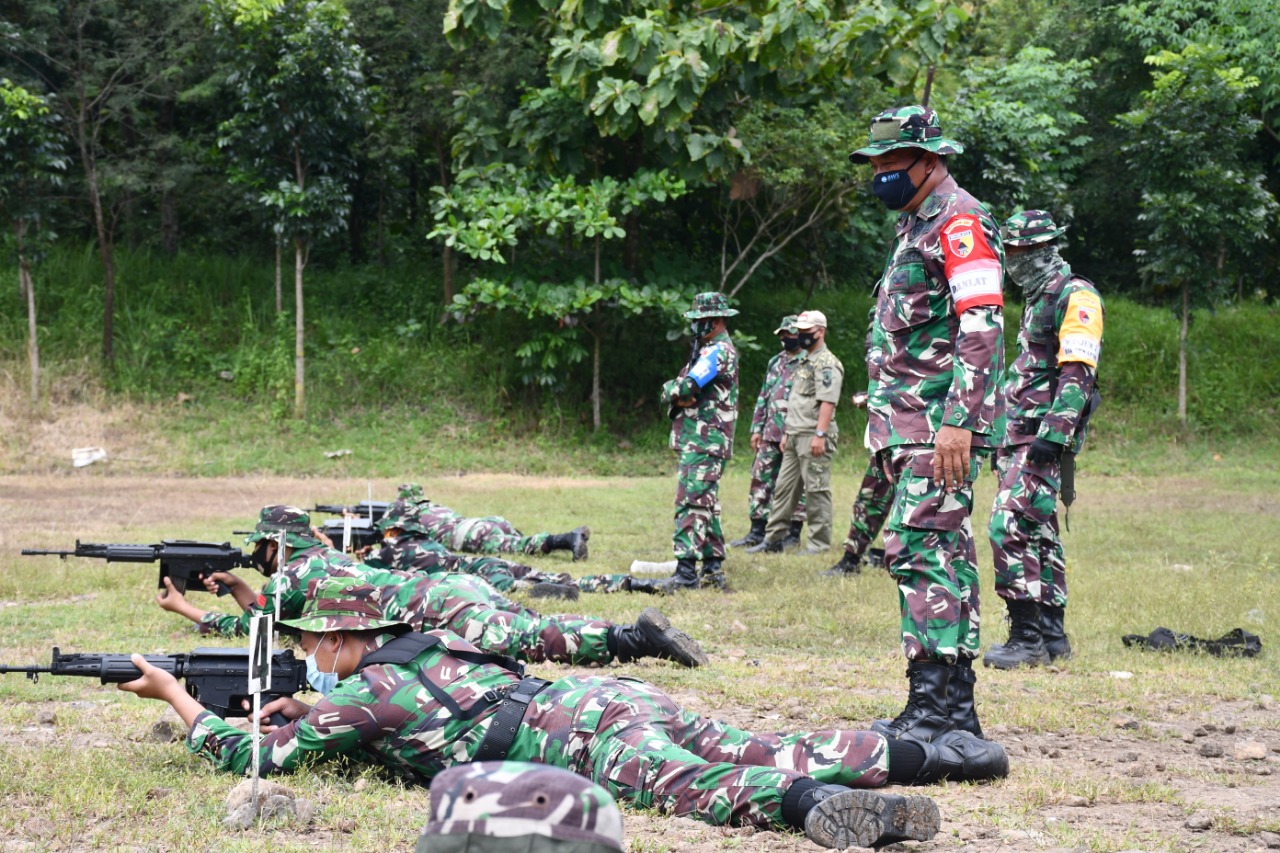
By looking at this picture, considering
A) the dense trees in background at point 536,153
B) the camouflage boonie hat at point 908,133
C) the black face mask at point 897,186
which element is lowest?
the black face mask at point 897,186

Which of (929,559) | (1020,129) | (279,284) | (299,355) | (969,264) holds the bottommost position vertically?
(929,559)

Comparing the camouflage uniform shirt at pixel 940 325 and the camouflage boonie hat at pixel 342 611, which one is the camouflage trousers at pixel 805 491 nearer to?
the camouflage uniform shirt at pixel 940 325

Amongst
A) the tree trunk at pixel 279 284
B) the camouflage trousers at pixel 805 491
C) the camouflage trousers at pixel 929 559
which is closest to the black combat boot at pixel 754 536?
the camouflage trousers at pixel 805 491

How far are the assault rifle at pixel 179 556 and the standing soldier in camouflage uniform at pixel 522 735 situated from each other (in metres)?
2.36

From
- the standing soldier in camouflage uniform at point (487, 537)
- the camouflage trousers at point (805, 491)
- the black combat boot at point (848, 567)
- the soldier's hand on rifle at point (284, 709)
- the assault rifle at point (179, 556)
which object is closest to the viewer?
the soldier's hand on rifle at point (284, 709)

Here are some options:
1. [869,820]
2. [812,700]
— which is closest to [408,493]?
[812,700]

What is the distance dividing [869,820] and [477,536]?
7.81 metres

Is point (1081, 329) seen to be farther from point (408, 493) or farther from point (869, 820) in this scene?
point (408, 493)

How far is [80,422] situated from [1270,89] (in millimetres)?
21371

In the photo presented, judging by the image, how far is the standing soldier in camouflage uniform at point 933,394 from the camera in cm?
496

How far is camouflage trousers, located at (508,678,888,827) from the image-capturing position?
412cm

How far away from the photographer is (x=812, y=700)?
6129 mm

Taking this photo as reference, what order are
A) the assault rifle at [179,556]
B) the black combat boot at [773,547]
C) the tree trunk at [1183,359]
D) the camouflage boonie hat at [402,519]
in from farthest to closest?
1. the tree trunk at [1183,359]
2. the black combat boot at [773,547]
3. the camouflage boonie hat at [402,519]
4. the assault rifle at [179,556]

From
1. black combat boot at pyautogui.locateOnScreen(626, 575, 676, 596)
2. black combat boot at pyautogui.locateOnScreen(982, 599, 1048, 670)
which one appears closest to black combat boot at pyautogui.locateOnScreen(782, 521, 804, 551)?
black combat boot at pyautogui.locateOnScreen(626, 575, 676, 596)
